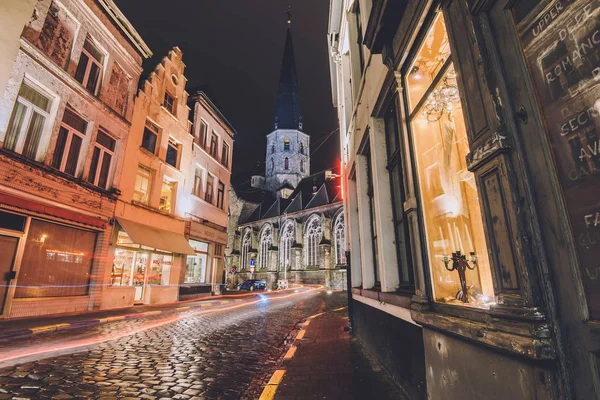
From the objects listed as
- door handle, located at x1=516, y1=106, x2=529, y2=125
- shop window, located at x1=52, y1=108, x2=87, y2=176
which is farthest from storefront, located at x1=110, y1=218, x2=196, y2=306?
door handle, located at x1=516, y1=106, x2=529, y2=125

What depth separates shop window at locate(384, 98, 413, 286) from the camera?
13.1 ft

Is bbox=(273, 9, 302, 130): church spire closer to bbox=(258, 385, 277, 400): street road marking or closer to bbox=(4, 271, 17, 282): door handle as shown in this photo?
bbox=(4, 271, 17, 282): door handle

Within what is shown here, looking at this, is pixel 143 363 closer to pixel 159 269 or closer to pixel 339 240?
pixel 159 269

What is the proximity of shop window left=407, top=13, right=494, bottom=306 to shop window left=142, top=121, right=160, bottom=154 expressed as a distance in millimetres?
14629

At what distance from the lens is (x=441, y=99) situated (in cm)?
350

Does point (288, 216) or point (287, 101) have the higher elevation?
point (287, 101)

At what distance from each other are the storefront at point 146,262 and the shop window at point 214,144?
22.4 ft

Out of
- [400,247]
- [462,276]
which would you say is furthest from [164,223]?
[462,276]

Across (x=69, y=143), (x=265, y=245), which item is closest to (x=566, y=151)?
(x=69, y=143)

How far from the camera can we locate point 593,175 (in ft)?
4.47

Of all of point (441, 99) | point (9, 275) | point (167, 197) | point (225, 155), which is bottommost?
point (9, 275)

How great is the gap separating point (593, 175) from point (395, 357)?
3222mm

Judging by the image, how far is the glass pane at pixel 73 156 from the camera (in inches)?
422

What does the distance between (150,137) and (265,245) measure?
35164 mm
